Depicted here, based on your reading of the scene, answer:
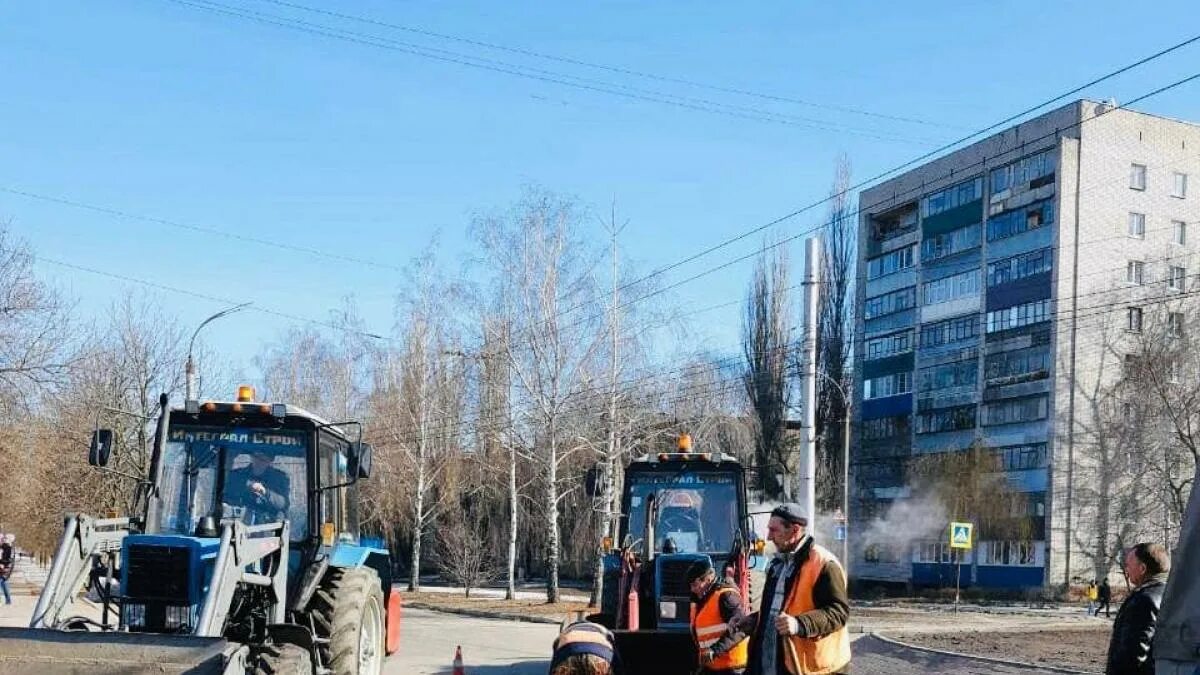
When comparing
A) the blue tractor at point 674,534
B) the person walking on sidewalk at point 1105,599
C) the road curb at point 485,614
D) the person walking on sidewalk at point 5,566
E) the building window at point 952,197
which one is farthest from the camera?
the building window at point 952,197

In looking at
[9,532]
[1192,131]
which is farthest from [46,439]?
[1192,131]

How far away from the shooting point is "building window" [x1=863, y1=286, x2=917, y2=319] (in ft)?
198

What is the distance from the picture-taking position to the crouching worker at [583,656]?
27.1ft

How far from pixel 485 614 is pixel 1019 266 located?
31647 millimetres

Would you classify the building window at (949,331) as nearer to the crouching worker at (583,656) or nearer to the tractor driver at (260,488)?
the tractor driver at (260,488)

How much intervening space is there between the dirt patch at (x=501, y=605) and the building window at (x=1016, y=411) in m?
24.0

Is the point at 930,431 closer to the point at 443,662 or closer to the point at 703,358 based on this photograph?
the point at 703,358

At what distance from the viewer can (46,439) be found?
3438 cm

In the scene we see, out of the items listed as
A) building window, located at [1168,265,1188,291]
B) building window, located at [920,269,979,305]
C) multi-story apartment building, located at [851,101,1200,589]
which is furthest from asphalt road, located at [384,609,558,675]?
building window, located at [1168,265,1188,291]

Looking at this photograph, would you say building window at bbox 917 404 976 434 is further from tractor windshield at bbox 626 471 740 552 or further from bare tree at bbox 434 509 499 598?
tractor windshield at bbox 626 471 740 552

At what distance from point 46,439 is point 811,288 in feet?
76.7

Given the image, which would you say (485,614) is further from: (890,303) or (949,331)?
(890,303)

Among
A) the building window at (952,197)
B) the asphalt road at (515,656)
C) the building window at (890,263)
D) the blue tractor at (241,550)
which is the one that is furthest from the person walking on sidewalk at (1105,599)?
the blue tractor at (241,550)

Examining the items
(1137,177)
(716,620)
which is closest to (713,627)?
(716,620)
